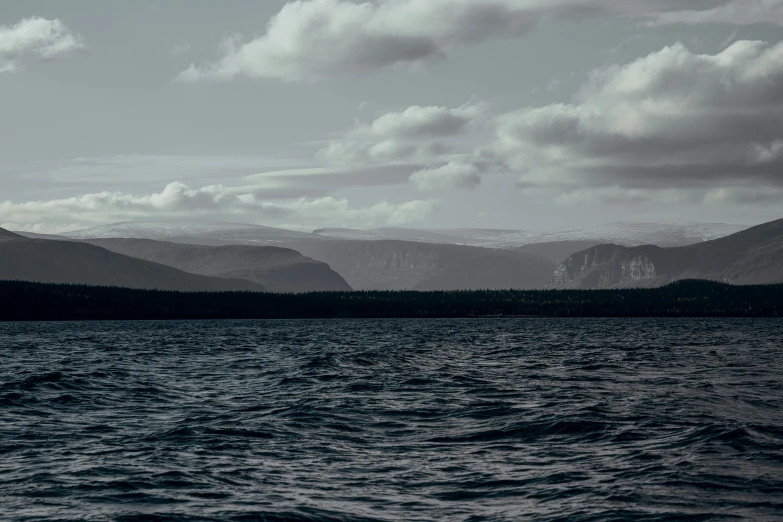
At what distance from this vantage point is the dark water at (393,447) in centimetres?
3356

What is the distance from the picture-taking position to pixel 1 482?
3741cm

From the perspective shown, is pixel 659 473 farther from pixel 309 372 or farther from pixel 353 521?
pixel 309 372

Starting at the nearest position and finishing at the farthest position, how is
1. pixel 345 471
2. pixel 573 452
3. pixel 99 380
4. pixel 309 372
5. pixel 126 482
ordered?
pixel 126 482
pixel 345 471
pixel 573 452
pixel 99 380
pixel 309 372

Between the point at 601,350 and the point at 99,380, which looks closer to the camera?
the point at 99,380

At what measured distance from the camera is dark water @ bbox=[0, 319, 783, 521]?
33562mm

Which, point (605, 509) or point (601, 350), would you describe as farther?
point (601, 350)

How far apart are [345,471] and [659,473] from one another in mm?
13476

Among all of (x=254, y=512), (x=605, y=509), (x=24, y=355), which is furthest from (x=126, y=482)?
(x=24, y=355)

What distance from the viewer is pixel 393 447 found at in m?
46.2

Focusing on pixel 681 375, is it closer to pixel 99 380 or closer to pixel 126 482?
pixel 99 380

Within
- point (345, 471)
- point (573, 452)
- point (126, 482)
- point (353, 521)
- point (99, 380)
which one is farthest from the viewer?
point (99, 380)

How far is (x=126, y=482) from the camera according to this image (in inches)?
1462

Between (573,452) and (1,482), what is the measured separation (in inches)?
1019

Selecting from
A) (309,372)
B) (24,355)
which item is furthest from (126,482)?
(24,355)
